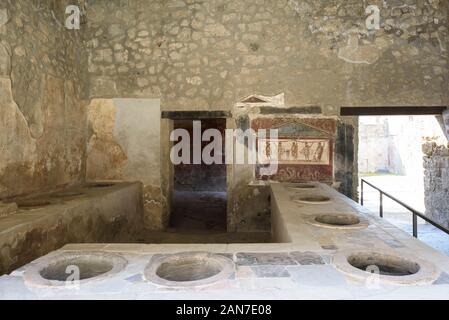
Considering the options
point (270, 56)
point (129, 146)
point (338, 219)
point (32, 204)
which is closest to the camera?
point (338, 219)

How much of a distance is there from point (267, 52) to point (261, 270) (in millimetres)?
4617

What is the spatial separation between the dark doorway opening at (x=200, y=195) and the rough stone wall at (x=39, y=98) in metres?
2.18

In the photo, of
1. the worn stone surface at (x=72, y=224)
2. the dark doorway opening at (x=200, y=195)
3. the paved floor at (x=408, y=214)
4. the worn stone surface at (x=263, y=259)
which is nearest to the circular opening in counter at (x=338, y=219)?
the worn stone surface at (x=263, y=259)

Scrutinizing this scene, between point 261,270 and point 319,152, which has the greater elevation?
point 319,152

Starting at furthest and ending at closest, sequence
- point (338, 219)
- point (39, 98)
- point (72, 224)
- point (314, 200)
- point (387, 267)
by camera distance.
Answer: point (39, 98) → point (314, 200) → point (72, 224) → point (338, 219) → point (387, 267)

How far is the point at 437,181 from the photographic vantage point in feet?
22.4

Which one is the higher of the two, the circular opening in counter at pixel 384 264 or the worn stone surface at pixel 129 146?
the worn stone surface at pixel 129 146

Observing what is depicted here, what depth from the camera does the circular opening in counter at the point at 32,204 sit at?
12.2 feet

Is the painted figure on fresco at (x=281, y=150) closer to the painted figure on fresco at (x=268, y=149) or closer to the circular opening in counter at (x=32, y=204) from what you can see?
the painted figure on fresco at (x=268, y=149)

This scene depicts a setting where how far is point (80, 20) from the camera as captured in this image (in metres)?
5.85

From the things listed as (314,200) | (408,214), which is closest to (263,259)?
(314,200)

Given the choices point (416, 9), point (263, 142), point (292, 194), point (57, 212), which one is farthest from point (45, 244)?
point (416, 9)

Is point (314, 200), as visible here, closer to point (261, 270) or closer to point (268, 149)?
point (268, 149)

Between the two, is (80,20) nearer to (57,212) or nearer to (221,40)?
(221,40)
